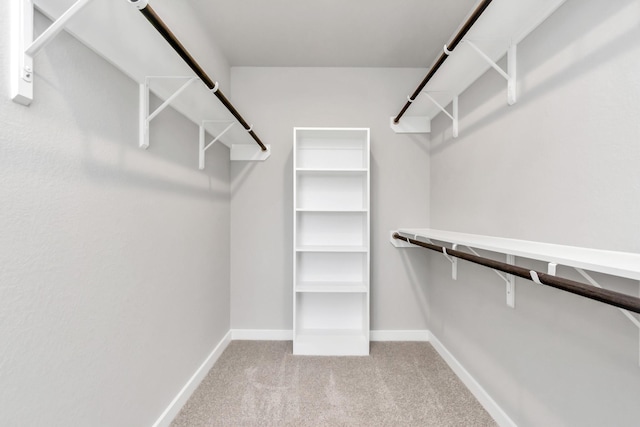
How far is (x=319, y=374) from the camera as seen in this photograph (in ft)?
6.38

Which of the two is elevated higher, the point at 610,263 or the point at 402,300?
the point at 610,263

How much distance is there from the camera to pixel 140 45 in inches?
43.1

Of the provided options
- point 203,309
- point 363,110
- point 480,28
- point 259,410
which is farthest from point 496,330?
point 363,110

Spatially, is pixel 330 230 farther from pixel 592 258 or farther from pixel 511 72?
pixel 592 258

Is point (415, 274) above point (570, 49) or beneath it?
beneath

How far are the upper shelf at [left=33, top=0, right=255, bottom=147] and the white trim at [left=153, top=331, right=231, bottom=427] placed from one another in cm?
147

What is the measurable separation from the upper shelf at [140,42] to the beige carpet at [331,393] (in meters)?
1.57

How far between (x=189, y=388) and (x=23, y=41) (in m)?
1.68

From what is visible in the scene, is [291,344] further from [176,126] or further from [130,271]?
[176,126]

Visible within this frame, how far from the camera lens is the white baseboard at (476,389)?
1.45 m

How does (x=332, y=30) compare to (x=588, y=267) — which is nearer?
(x=588, y=267)

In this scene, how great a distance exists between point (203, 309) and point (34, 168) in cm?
135

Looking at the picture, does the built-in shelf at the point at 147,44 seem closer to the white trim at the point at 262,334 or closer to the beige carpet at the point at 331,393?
the beige carpet at the point at 331,393

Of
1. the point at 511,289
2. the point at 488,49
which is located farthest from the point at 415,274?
the point at 488,49
